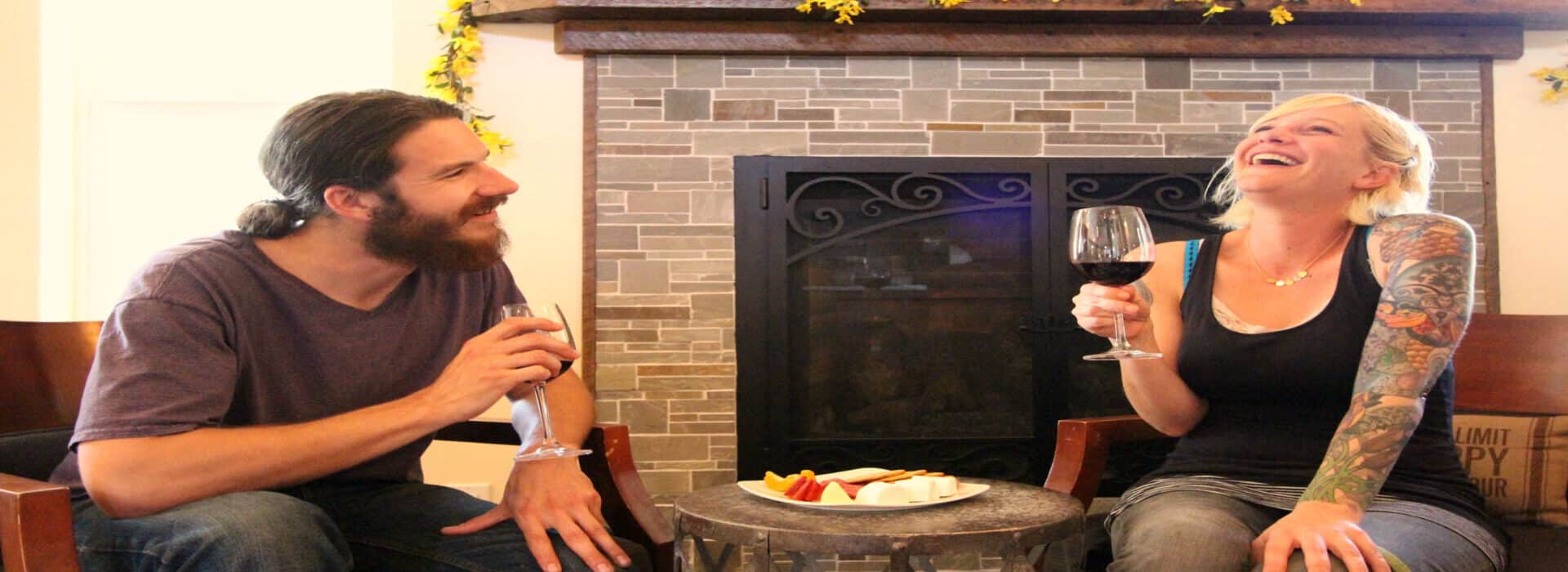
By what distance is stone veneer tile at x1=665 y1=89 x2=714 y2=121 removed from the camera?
10.7 ft

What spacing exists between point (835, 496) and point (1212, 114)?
2.26 metres

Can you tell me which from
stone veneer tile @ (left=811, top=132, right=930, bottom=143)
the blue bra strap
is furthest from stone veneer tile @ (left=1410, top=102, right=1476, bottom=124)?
the blue bra strap

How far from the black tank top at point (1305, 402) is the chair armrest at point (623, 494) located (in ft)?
2.40

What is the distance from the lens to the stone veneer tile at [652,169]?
3.24 metres

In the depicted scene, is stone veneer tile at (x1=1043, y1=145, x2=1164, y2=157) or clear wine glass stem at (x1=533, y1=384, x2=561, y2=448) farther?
stone veneer tile at (x1=1043, y1=145, x2=1164, y2=157)

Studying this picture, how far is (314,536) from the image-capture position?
131 cm

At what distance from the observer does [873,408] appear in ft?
11.0

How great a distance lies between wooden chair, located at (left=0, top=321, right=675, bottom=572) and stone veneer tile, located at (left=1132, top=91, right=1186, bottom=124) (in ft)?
7.02

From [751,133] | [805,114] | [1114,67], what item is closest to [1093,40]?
[1114,67]

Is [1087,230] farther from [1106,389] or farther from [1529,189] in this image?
[1529,189]

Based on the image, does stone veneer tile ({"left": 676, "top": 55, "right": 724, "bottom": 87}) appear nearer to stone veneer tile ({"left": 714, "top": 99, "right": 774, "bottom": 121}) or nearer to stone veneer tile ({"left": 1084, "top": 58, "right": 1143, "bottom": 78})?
stone veneer tile ({"left": 714, "top": 99, "right": 774, "bottom": 121})

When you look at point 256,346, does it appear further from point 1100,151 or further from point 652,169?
point 1100,151

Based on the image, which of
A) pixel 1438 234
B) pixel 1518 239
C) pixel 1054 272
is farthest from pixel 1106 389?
pixel 1438 234

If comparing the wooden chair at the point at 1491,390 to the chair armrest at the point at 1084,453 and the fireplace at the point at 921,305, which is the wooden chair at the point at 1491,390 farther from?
the fireplace at the point at 921,305
